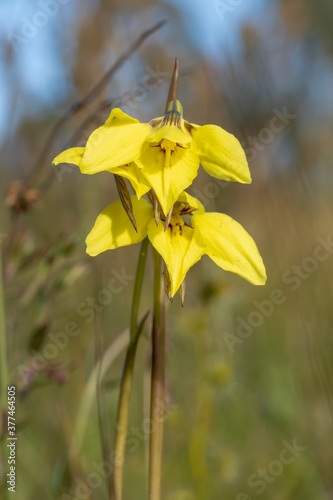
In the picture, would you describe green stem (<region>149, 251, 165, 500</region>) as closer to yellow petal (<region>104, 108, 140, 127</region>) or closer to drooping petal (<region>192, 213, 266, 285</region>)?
drooping petal (<region>192, 213, 266, 285</region>)

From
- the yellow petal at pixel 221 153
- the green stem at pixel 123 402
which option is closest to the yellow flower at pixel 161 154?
the yellow petal at pixel 221 153

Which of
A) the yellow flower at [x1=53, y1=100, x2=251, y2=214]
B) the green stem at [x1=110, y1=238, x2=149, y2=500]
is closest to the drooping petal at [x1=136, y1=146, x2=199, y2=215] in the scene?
the yellow flower at [x1=53, y1=100, x2=251, y2=214]

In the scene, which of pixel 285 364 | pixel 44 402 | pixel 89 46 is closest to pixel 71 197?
pixel 89 46

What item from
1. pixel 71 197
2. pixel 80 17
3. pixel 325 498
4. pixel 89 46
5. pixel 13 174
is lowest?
pixel 325 498

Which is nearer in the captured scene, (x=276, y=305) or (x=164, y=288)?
(x=164, y=288)

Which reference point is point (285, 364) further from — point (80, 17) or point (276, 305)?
point (80, 17)

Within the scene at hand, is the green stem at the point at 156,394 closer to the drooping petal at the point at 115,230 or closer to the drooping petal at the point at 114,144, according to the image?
the drooping petal at the point at 115,230
